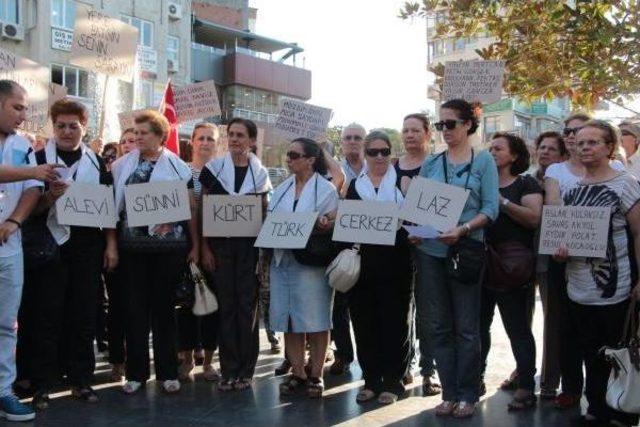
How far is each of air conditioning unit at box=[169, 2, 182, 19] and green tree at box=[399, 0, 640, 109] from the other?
91.5 ft

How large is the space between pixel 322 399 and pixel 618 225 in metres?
2.43

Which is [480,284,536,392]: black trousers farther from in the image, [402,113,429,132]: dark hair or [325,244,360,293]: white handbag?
[402,113,429,132]: dark hair

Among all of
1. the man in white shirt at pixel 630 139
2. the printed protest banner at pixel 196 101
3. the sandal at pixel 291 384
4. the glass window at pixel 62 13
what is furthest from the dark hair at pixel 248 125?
the glass window at pixel 62 13

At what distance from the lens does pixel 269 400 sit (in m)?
5.48

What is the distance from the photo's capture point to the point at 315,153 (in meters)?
5.63

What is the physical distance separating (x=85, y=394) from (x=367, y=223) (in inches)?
93.9

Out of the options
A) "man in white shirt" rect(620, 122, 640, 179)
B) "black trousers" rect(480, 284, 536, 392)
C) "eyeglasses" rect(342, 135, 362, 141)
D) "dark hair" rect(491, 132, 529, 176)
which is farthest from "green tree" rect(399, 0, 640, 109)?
"black trousers" rect(480, 284, 536, 392)

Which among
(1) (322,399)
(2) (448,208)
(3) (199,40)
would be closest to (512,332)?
(2) (448,208)

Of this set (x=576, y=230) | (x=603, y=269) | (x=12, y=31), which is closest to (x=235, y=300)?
(x=576, y=230)

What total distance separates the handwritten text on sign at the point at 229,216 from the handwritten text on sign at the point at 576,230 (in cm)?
212

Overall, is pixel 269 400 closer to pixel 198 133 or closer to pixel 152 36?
pixel 198 133

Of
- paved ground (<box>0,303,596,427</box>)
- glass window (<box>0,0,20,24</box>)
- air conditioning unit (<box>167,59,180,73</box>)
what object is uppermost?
glass window (<box>0,0,20,24</box>)

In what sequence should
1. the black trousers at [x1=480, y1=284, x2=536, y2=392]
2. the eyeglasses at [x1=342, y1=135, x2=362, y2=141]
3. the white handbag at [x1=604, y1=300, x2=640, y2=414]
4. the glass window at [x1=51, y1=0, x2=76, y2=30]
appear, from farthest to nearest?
the glass window at [x1=51, y1=0, x2=76, y2=30] → the eyeglasses at [x1=342, y1=135, x2=362, y2=141] → the black trousers at [x1=480, y1=284, x2=536, y2=392] → the white handbag at [x1=604, y1=300, x2=640, y2=414]

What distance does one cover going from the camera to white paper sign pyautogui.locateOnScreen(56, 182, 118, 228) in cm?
517
